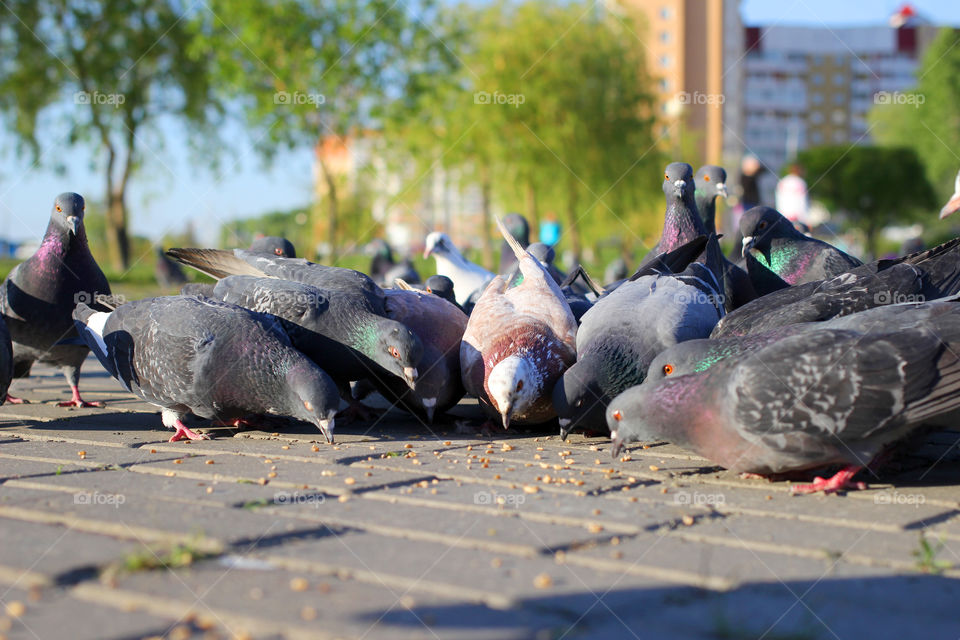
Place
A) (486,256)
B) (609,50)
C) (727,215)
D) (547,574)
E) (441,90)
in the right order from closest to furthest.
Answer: (547,574) → (441,90) → (486,256) → (609,50) → (727,215)

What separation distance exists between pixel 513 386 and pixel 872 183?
47.3 m

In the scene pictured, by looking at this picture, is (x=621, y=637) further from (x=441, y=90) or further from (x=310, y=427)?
(x=441, y=90)

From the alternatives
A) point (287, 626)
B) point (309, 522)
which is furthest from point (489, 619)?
point (309, 522)

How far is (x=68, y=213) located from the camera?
575 cm

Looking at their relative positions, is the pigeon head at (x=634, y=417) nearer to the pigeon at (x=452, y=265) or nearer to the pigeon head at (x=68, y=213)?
the pigeon head at (x=68, y=213)

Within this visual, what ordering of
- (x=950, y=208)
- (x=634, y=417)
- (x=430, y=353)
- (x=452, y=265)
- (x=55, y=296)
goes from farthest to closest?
1. (x=452, y=265)
2. (x=950, y=208)
3. (x=55, y=296)
4. (x=430, y=353)
5. (x=634, y=417)

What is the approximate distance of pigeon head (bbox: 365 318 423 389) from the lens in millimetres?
4539

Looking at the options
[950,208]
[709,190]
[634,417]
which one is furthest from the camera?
[709,190]

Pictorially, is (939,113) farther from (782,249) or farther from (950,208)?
(782,249)

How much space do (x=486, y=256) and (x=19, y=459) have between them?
71.2 feet

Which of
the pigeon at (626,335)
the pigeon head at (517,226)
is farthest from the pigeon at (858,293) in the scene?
the pigeon head at (517,226)

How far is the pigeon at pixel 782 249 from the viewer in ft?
20.9

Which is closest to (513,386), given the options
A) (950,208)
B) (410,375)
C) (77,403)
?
(410,375)

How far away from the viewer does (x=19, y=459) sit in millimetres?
3734
